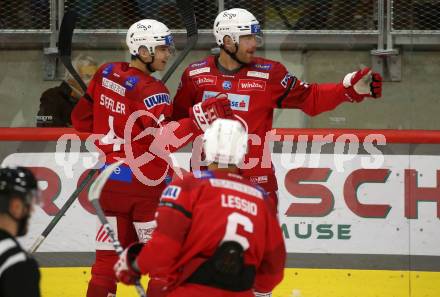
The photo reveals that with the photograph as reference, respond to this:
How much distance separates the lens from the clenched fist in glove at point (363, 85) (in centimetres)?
539

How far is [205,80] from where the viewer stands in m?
5.60

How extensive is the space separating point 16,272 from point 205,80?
268 cm

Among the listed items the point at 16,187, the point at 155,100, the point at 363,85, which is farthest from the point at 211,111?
the point at 16,187

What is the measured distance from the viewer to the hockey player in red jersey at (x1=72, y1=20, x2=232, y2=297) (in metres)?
5.26

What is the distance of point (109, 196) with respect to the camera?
5371 mm

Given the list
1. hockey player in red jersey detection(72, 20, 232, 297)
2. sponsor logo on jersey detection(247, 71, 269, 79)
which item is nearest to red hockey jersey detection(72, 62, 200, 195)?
Answer: hockey player in red jersey detection(72, 20, 232, 297)

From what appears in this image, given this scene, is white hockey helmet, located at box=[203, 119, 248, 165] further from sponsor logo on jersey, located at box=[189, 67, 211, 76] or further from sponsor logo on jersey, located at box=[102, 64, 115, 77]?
sponsor logo on jersey, located at box=[189, 67, 211, 76]

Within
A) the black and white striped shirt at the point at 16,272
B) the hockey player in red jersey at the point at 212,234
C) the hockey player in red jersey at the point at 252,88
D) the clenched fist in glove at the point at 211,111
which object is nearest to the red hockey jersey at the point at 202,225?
the hockey player in red jersey at the point at 212,234

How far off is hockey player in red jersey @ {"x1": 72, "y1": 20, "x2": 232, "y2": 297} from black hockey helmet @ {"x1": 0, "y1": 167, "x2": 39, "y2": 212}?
1.90 m

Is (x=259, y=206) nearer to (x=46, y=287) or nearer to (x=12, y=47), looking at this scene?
(x=46, y=287)

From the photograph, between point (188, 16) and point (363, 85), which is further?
point (188, 16)

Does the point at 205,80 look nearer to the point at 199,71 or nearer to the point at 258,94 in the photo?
the point at 199,71

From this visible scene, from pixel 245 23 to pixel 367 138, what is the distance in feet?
4.06

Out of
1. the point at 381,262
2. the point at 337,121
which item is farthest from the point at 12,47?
the point at 381,262
